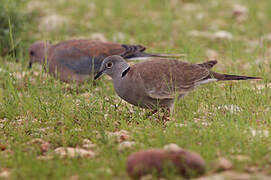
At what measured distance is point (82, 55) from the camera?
731cm

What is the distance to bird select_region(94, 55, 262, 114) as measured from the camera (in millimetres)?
5293

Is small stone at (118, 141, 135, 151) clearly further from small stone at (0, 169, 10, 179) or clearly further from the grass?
small stone at (0, 169, 10, 179)

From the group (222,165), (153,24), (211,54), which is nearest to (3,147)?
(222,165)

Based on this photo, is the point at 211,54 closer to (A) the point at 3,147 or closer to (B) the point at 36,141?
(B) the point at 36,141

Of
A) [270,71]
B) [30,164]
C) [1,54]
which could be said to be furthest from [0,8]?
[30,164]

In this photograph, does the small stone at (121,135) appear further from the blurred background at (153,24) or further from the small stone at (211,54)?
the small stone at (211,54)

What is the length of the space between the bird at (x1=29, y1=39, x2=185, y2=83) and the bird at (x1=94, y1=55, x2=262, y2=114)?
1556 millimetres

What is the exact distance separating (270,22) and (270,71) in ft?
10.6

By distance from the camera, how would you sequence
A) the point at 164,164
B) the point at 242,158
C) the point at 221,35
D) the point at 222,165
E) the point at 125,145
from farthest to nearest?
the point at 221,35
the point at 125,145
the point at 242,158
the point at 222,165
the point at 164,164

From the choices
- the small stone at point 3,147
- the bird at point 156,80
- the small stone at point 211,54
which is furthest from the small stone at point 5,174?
the small stone at point 211,54

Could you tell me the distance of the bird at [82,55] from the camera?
7281 mm

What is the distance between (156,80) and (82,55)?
7.42 ft

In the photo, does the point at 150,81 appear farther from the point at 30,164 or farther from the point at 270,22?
the point at 270,22

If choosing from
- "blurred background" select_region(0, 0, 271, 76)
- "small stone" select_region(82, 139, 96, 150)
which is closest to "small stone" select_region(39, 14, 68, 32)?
"blurred background" select_region(0, 0, 271, 76)
